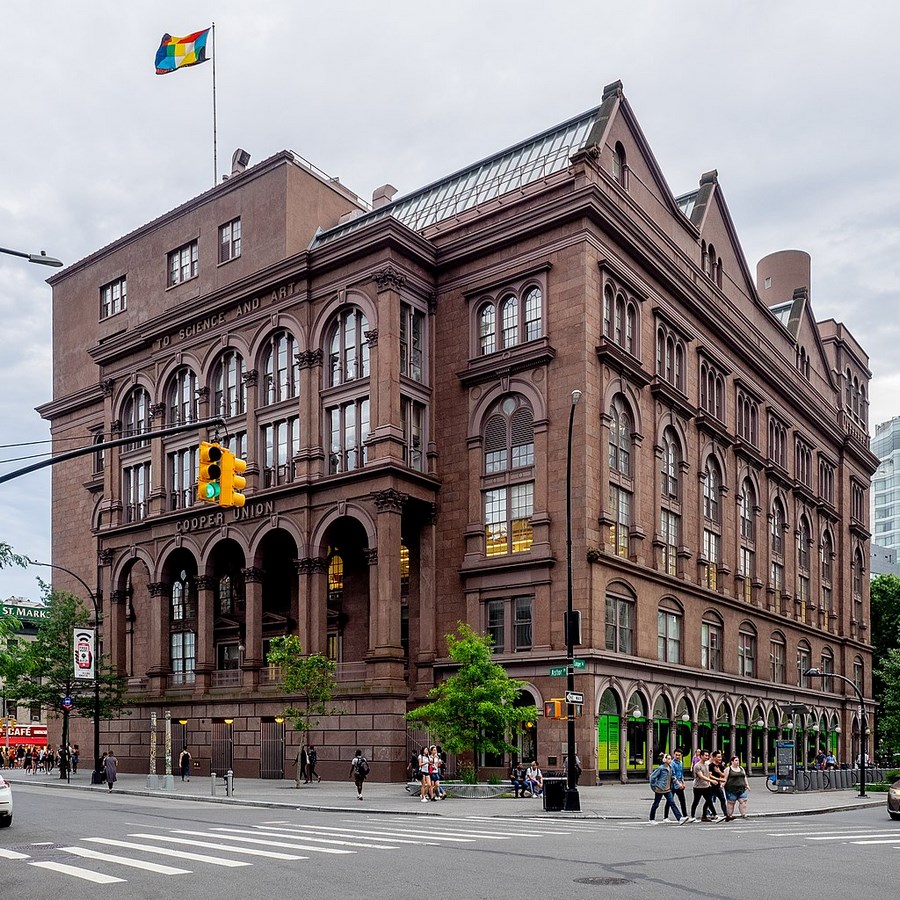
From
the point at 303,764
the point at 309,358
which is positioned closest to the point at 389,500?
the point at 309,358

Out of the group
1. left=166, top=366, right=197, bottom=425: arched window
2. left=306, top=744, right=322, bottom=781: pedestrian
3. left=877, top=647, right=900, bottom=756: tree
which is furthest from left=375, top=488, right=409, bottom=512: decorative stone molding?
left=877, top=647, right=900, bottom=756: tree

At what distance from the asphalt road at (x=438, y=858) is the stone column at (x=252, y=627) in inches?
977

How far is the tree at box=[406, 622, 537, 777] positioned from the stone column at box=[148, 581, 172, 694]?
80.9 ft

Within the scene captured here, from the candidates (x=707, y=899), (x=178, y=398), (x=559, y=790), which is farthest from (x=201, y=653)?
(x=707, y=899)

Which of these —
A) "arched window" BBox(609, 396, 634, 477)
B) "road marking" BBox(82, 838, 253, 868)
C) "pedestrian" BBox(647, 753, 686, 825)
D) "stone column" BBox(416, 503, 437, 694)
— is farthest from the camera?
"stone column" BBox(416, 503, 437, 694)

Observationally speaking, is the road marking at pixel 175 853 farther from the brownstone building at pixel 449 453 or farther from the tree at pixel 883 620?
the tree at pixel 883 620

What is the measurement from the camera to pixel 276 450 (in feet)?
190

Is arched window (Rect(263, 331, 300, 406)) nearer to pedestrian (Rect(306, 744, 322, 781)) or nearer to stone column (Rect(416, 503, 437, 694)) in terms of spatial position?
stone column (Rect(416, 503, 437, 694))

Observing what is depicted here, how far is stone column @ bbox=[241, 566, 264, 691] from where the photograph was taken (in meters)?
56.1

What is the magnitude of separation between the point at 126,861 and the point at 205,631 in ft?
136

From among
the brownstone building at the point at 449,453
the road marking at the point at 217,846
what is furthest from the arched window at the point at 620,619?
the road marking at the point at 217,846

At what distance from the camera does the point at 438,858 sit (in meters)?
19.5

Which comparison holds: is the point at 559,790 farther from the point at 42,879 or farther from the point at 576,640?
the point at 42,879

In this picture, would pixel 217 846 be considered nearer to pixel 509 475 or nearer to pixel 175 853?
pixel 175 853
